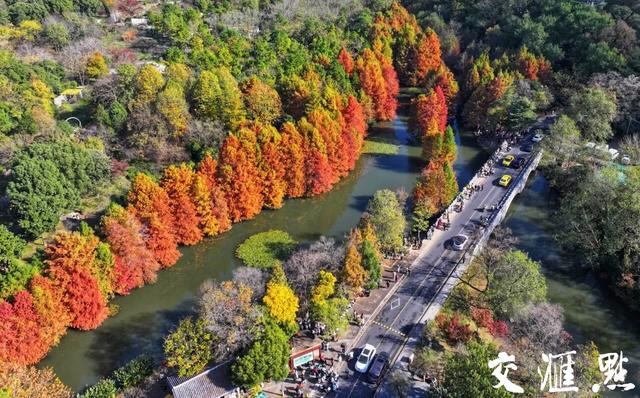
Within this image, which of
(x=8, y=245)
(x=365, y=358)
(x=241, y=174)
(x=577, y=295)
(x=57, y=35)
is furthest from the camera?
(x=57, y=35)

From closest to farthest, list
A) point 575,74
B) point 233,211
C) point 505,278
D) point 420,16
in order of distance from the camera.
A: point 505,278, point 233,211, point 575,74, point 420,16

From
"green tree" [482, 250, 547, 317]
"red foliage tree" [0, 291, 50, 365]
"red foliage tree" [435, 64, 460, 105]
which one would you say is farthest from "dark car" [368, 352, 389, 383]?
"red foliage tree" [435, 64, 460, 105]

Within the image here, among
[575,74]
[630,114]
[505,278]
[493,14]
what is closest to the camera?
[505,278]

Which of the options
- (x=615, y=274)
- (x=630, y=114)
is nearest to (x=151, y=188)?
(x=615, y=274)

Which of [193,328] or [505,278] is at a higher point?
[505,278]

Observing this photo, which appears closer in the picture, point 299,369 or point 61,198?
point 299,369

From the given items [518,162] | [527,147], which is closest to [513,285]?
[518,162]

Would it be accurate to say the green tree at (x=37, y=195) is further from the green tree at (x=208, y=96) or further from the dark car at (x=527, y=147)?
the dark car at (x=527, y=147)

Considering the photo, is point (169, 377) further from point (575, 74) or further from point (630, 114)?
point (575, 74)

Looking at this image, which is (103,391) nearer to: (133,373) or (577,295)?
(133,373)
